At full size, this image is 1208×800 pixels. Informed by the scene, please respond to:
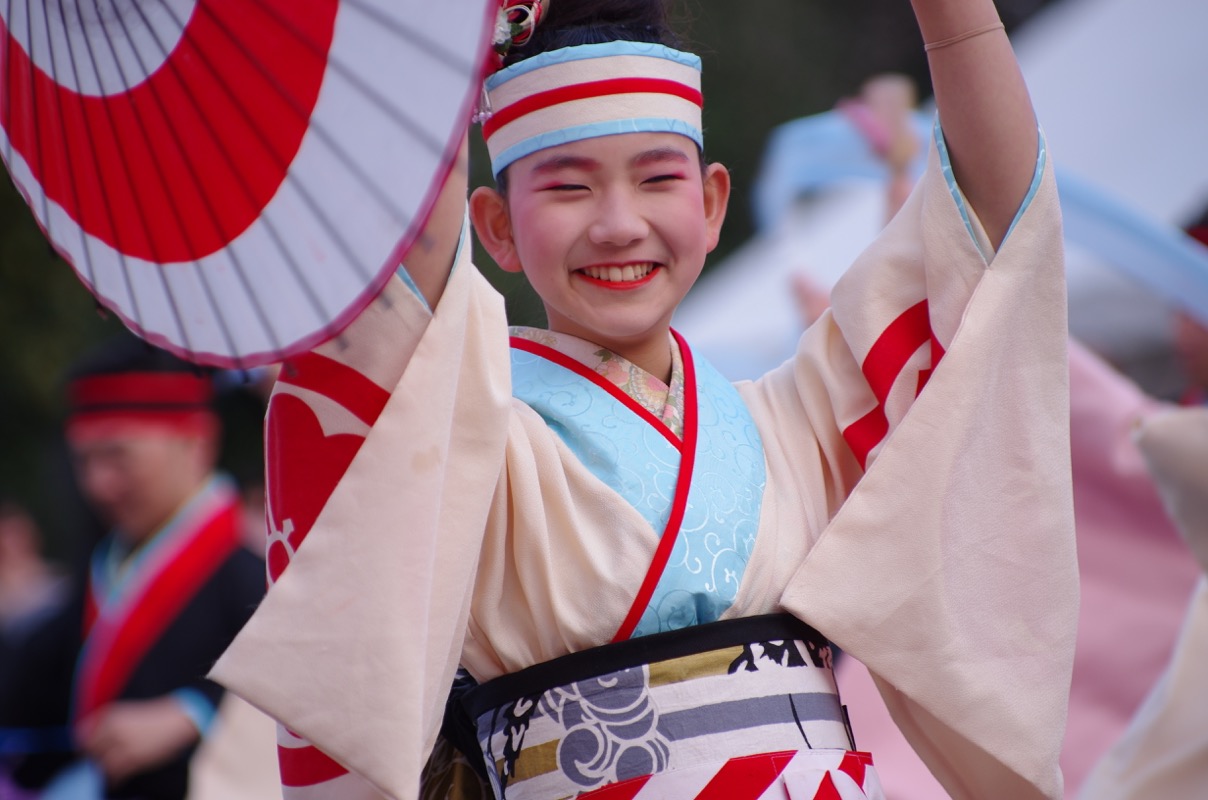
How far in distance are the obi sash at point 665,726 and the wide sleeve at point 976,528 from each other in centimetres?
10

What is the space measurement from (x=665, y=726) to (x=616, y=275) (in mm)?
519

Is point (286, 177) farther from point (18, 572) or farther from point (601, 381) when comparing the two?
point (18, 572)

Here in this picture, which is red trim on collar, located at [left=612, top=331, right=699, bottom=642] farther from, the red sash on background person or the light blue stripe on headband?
the red sash on background person

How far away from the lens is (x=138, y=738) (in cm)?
322

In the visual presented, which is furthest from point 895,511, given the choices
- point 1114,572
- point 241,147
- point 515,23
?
point 1114,572

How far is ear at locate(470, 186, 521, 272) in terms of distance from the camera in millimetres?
1757

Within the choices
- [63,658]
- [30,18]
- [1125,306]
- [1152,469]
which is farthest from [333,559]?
[1125,306]

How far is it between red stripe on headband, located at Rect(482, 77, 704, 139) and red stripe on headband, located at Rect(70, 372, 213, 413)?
2.15m

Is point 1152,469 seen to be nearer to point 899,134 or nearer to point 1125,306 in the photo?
point 899,134

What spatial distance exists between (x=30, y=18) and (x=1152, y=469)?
6.79ft

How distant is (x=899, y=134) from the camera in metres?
3.04

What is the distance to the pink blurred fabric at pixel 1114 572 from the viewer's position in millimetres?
2871

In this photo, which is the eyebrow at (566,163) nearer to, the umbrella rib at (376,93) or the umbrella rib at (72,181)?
the umbrella rib at (376,93)

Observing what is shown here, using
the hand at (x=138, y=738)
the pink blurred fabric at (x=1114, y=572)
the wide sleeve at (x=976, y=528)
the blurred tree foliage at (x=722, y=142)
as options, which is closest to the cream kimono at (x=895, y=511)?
the wide sleeve at (x=976, y=528)
